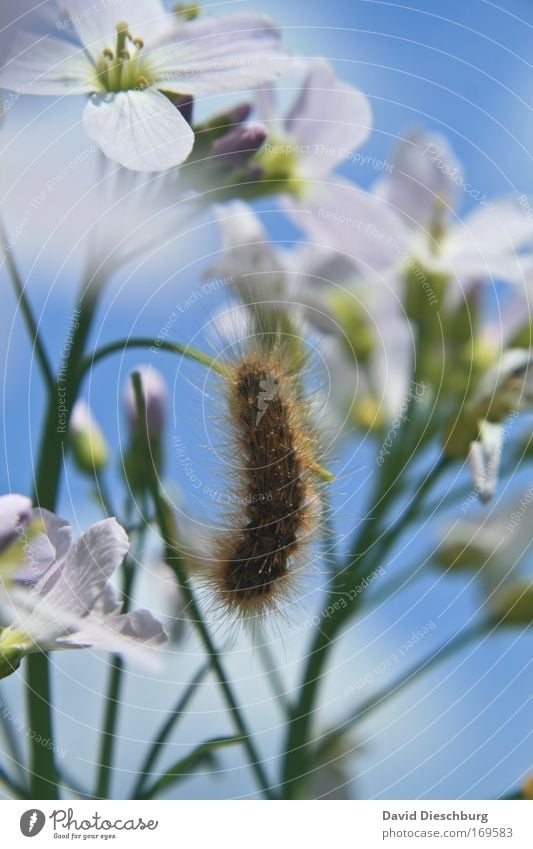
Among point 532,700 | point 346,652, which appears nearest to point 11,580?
point 346,652

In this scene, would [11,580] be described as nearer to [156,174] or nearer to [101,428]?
[101,428]

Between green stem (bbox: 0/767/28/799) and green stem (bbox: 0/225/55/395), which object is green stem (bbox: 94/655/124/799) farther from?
green stem (bbox: 0/225/55/395)

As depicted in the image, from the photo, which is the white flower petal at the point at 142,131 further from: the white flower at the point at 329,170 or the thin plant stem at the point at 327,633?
the thin plant stem at the point at 327,633

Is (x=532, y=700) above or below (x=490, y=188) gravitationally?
below

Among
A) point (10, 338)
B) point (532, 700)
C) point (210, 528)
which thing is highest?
point (10, 338)

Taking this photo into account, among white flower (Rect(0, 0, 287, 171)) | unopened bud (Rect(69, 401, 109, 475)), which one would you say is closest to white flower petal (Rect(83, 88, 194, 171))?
white flower (Rect(0, 0, 287, 171))

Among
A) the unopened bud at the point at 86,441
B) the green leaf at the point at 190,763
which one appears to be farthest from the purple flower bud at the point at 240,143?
the green leaf at the point at 190,763
